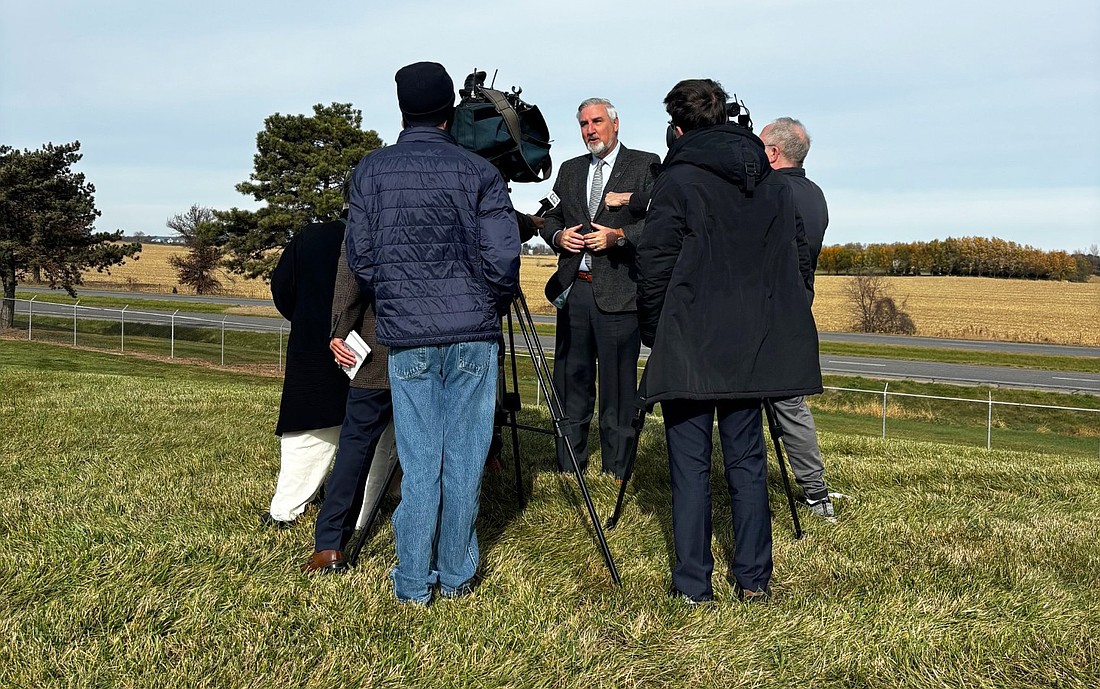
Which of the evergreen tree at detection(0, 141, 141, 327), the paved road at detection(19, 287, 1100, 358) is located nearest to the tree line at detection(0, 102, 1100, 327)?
the evergreen tree at detection(0, 141, 141, 327)

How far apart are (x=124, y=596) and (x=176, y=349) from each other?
26.0 metres

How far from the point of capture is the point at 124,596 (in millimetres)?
3311

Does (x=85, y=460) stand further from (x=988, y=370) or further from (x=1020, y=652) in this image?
(x=988, y=370)

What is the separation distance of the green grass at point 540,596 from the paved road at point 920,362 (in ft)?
67.2

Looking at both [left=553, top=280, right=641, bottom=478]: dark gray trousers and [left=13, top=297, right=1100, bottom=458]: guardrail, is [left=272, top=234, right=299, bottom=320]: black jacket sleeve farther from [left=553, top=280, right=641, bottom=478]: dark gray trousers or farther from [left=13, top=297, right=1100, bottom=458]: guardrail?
[left=13, top=297, right=1100, bottom=458]: guardrail

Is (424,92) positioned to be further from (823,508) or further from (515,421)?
(823,508)

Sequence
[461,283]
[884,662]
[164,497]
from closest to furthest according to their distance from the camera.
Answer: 1. [884,662]
2. [461,283]
3. [164,497]

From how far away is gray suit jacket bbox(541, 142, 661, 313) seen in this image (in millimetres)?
5312

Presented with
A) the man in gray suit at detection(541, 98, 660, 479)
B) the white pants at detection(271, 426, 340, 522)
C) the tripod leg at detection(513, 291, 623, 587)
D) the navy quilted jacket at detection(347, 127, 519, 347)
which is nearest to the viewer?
the navy quilted jacket at detection(347, 127, 519, 347)

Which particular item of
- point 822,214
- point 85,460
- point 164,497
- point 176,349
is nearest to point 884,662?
point 822,214

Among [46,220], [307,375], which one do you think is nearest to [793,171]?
[307,375]

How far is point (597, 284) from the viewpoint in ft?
17.7

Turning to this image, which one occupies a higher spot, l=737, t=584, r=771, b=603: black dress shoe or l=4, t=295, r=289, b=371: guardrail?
l=737, t=584, r=771, b=603: black dress shoe

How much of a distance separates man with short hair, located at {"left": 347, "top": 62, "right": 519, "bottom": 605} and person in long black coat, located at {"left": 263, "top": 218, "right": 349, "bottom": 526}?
897 mm
